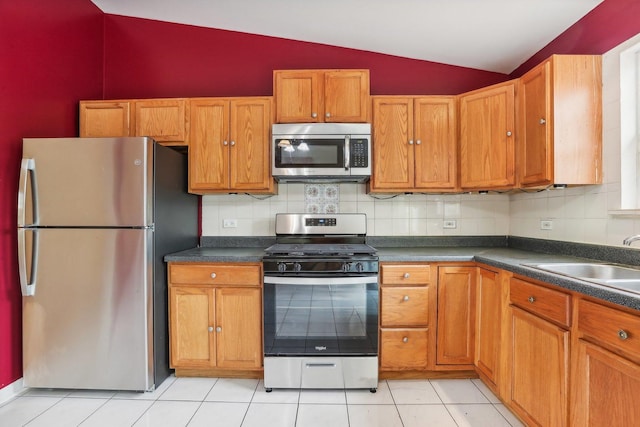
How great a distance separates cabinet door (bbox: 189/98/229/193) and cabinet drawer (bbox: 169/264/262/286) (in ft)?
2.11

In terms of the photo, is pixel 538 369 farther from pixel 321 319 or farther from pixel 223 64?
pixel 223 64

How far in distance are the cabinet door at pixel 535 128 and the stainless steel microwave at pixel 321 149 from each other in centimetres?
103

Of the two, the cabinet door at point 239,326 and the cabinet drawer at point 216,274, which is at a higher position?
the cabinet drawer at point 216,274

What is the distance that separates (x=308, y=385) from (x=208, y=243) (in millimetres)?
1419

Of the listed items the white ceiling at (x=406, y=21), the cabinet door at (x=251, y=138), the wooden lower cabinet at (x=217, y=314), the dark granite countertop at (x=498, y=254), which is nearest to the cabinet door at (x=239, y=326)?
the wooden lower cabinet at (x=217, y=314)

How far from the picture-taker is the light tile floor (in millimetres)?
1782

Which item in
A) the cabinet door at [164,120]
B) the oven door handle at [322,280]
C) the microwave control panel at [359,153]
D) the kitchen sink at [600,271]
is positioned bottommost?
the oven door handle at [322,280]

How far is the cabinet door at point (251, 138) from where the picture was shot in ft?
8.02

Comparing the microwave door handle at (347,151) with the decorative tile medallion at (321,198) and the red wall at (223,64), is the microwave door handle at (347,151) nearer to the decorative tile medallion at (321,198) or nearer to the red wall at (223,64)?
the decorative tile medallion at (321,198)

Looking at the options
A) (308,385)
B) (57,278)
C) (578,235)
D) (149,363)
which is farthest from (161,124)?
(578,235)

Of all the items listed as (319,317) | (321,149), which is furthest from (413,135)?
(319,317)

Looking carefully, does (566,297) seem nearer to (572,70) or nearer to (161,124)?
(572,70)

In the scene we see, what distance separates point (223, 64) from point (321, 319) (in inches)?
Result: 90.5

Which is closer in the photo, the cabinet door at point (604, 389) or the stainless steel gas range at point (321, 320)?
the cabinet door at point (604, 389)
